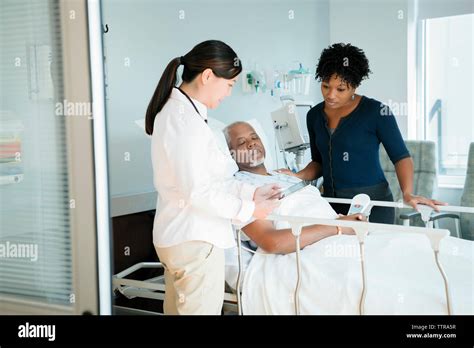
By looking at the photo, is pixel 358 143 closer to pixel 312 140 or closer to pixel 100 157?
pixel 312 140

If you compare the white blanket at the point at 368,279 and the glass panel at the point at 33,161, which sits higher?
the glass panel at the point at 33,161

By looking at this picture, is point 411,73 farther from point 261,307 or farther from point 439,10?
point 261,307

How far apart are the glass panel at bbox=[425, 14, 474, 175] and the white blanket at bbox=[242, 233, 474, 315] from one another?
0.77m

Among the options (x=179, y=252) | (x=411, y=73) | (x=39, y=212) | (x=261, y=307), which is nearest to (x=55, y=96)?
(x=39, y=212)

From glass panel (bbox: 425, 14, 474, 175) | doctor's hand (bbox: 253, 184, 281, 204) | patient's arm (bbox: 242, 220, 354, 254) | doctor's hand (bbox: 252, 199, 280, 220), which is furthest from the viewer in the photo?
glass panel (bbox: 425, 14, 474, 175)

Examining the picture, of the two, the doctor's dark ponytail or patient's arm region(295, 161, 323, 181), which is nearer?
the doctor's dark ponytail

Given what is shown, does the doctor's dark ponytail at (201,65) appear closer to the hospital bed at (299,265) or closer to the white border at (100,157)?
the white border at (100,157)

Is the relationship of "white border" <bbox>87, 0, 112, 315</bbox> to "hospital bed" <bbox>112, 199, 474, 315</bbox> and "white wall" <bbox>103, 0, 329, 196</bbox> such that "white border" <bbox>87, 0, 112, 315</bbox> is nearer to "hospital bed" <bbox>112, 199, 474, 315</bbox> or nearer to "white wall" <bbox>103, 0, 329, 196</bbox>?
"hospital bed" <bbox>112, 199, 474, 315</bbox>

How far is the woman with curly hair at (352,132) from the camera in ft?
5.54

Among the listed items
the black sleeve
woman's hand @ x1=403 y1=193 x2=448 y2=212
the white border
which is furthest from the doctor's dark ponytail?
woman's hand @ x1=403 y1=193 x2=448 y2=212

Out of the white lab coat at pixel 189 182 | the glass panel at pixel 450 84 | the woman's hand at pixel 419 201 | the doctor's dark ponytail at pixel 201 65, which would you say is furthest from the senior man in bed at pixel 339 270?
the glass panel at pixel 450 84

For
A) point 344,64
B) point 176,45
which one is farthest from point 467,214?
point 176,45

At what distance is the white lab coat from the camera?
44.3 inches
